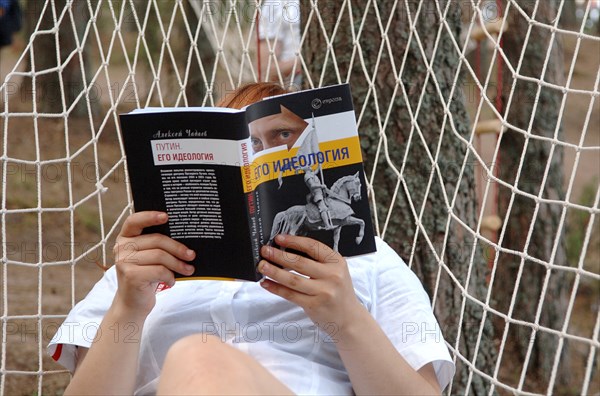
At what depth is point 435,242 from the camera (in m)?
1.89

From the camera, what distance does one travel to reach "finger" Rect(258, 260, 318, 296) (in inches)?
40.6

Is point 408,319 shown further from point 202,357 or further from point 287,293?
point 202,357

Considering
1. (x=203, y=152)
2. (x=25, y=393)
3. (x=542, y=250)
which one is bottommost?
(x=25, y=393)

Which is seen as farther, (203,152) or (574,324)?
(574,324)

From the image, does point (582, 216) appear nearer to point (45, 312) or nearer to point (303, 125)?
point (45, 312)

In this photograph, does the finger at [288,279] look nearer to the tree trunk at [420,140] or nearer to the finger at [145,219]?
the finger at [145,219]

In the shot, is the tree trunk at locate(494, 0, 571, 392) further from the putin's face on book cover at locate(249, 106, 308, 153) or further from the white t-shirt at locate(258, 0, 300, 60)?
the putin's face on book cover at locate(249, 106, 308, 153)

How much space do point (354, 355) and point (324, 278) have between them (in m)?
0.11

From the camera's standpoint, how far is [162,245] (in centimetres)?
105

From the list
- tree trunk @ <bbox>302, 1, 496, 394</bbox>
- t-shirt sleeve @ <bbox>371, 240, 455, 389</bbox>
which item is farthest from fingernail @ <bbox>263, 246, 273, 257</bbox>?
tree trunk @ <bbox>302, 1, 496, 394</bbox>

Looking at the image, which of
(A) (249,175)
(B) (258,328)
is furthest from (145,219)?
(B) (258,328)

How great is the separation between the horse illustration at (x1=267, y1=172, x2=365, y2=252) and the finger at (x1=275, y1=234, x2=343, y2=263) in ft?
0.06

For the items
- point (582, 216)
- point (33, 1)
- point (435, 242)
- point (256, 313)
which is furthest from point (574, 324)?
point (33, 1)

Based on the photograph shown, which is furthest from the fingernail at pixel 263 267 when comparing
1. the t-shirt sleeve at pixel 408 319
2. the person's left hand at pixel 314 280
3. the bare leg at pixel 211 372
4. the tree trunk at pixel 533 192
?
the tree trunk at pixel 533 192
